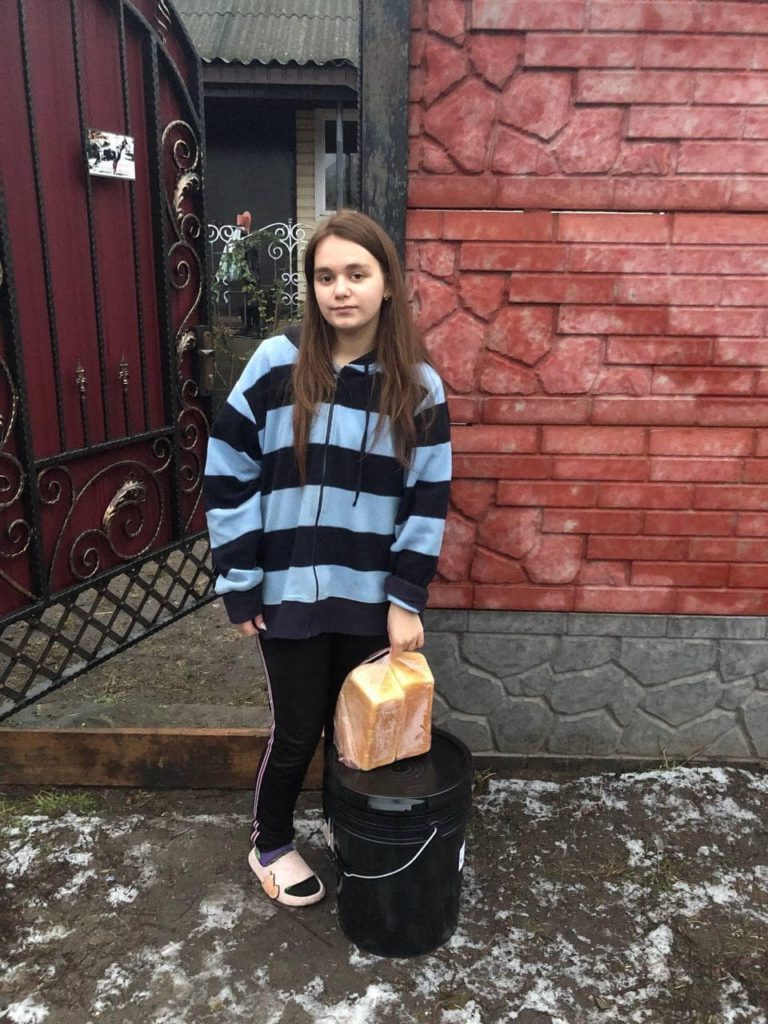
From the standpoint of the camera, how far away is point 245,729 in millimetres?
3172

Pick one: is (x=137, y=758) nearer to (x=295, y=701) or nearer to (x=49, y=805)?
(x=49, y=805)

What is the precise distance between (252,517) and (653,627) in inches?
69.1

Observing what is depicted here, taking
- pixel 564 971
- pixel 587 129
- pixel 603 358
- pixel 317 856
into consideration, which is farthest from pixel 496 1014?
pixel 587 129

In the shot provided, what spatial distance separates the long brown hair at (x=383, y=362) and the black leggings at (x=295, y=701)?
51 centimetres

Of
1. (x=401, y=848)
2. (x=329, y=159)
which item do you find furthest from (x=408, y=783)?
(x=329, y=159)

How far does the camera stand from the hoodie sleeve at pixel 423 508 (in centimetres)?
225

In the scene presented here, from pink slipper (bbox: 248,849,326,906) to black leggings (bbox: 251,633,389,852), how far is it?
0.10m

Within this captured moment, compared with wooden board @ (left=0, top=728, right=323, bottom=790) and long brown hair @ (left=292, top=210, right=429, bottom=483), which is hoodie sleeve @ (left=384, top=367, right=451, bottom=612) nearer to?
long brown hair @ (left=292, top=210, right=429, bottom=483)

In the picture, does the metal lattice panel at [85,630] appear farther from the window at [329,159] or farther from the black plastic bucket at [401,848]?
the window at [329,159]

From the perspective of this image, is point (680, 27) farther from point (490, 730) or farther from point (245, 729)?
point (245, 729)

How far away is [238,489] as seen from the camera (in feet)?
7.29

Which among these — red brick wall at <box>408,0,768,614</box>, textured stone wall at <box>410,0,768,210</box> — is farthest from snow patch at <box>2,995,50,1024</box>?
textured stone wall at <box>410,0,768,210</box>

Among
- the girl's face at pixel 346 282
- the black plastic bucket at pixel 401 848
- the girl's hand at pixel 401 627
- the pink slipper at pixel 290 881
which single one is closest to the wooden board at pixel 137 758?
the pink slipper at pixel 290 881

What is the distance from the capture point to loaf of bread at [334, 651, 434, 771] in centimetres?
224
